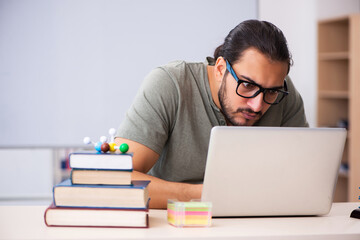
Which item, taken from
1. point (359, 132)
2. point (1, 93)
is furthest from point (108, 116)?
point (359, 132)

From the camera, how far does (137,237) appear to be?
106cm

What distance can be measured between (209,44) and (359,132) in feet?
5.04

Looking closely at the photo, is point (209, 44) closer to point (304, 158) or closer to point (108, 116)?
point (108, 116)

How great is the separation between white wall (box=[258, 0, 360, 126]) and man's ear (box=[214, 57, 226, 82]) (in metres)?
→ 2.63

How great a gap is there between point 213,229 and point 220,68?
0.78 metres

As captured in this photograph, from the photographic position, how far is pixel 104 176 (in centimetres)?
116

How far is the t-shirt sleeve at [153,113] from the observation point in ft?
5.49

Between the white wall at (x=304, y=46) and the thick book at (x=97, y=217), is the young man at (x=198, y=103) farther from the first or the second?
the white wall at (x=304, y=46)

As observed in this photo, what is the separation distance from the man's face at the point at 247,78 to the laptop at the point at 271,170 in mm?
411

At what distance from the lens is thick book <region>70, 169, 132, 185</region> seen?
1.16 meters

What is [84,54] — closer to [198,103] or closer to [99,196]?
[198,103]

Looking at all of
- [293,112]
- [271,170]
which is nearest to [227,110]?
[293,112]

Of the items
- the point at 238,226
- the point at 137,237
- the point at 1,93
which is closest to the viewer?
the point at 137,237

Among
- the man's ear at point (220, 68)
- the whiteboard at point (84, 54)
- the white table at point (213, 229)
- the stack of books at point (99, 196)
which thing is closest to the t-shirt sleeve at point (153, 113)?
the man's ear at point (220, 68)
